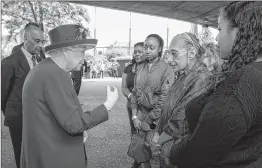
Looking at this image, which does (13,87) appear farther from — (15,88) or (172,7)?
(172,7)

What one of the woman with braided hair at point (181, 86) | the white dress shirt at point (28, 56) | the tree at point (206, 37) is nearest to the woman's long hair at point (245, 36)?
the woman with braided hair at point (181, 86)

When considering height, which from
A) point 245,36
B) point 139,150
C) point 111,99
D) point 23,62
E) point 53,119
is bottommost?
point 139,150

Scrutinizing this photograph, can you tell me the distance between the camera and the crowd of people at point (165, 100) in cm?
134

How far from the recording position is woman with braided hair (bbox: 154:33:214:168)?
2.57 meters

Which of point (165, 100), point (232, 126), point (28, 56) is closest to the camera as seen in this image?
point (232, 126)

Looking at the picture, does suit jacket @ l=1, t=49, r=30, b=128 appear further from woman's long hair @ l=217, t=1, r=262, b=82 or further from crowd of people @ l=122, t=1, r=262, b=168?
woman's long hair @ l=217, t=1, r=262, b=82

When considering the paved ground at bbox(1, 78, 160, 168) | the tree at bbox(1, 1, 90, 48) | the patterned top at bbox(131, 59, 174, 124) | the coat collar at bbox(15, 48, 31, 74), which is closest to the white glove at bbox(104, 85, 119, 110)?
the patterned top at bbox(131, 59, 174, 124)

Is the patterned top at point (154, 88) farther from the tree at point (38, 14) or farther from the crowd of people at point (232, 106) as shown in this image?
the tree at point (38, 14)

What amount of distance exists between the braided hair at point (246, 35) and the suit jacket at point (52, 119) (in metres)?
1.16

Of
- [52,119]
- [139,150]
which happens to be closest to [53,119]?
Result: [52,119]

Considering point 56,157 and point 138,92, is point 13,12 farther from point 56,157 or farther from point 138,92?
point 56,157

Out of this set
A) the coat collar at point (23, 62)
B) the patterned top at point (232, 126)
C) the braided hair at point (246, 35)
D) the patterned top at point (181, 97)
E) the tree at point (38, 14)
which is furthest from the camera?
the tree at point (38, 14)

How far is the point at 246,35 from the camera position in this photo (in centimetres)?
141

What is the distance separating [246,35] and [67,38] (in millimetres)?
1417
